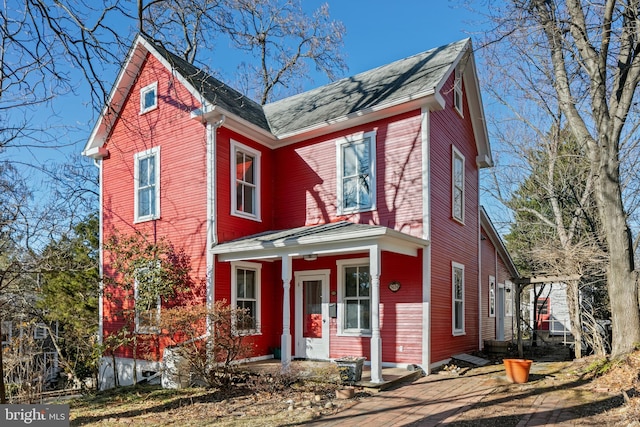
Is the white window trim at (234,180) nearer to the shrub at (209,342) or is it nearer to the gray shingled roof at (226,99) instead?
the gray shingled roof at (226,99)

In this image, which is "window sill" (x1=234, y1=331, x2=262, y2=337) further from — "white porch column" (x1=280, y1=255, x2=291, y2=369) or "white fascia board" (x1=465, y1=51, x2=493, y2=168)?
"white fascia board" (x1=465, y1=51, x2=493, y2=168)

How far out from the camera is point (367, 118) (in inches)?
430

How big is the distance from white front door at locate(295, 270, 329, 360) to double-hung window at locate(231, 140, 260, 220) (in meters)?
2.06

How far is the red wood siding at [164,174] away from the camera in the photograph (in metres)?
11.1

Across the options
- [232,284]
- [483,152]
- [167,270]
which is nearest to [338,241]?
[232,284]

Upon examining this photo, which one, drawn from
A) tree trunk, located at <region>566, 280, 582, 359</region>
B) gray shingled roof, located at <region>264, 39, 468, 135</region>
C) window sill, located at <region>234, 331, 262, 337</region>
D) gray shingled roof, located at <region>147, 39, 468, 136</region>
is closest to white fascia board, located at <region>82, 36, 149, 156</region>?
gray shingled roof, located at <region>147, 39, 468, 136</region>

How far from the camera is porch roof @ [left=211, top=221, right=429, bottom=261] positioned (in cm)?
882

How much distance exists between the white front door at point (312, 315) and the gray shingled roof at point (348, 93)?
380 centimetres

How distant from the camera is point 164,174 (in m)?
11.9

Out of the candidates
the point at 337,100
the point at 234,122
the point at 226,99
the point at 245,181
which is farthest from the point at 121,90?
the point at 337,100

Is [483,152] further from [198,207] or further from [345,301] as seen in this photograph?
[198,207]

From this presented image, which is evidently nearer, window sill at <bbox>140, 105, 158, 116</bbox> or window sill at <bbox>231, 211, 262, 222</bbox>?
window sill at <bbox>231, 211, 262, 222</bbox>

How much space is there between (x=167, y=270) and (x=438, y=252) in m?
6.35

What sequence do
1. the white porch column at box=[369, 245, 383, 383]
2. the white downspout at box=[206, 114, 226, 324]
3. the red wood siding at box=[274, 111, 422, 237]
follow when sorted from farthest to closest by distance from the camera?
1. the white downspout at box=[206, 114, 226, 324]
2. the red wood siding at box=[274, 111, 422, 237]
3. the white porch column at box=[369, 245, 383, 383]
